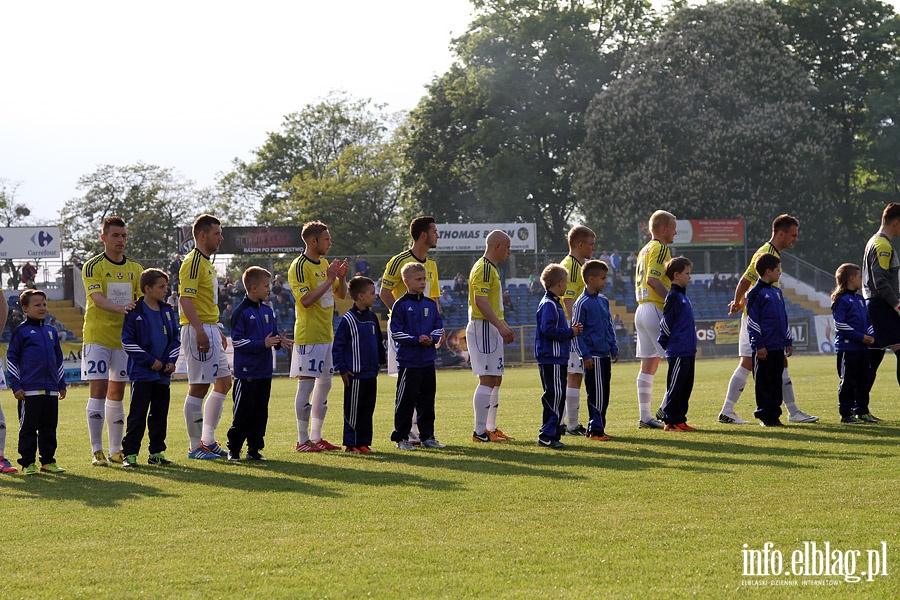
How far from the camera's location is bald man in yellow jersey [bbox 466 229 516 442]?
10680 millimetres

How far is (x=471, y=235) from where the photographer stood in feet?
161

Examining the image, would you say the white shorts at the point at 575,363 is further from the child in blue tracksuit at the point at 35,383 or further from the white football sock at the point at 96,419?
the child in blue tracksuit at the point at 35,383

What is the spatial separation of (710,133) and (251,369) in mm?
46223

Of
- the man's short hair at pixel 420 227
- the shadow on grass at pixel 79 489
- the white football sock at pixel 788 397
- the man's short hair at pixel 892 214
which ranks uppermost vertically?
the man's short hair at pixel 892 214

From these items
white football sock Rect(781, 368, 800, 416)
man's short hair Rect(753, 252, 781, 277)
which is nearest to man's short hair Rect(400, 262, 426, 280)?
man's short hair Rect(753, 252, 781, 277)

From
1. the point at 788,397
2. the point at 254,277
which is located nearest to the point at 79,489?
the point at 254,277

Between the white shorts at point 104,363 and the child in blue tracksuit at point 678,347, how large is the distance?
214 inches

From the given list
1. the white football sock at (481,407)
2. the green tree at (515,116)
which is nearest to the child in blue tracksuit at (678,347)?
the white football sock at (481,407)

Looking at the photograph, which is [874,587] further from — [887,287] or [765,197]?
[765,197]

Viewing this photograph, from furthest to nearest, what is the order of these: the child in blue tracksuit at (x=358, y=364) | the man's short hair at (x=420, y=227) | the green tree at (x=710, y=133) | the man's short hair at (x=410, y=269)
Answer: the green tree at (x=710, y=133) < the man's short hair at (x=420, y=227) < the man's short hair at (x=410, y=269) < the child in blue tracksuit at (x=358, y=364)

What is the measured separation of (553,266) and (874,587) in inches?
235

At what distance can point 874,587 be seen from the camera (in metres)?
4.75

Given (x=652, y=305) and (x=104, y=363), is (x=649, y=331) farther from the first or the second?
(x=104, y=363)

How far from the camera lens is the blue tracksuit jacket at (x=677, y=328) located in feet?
37.7
